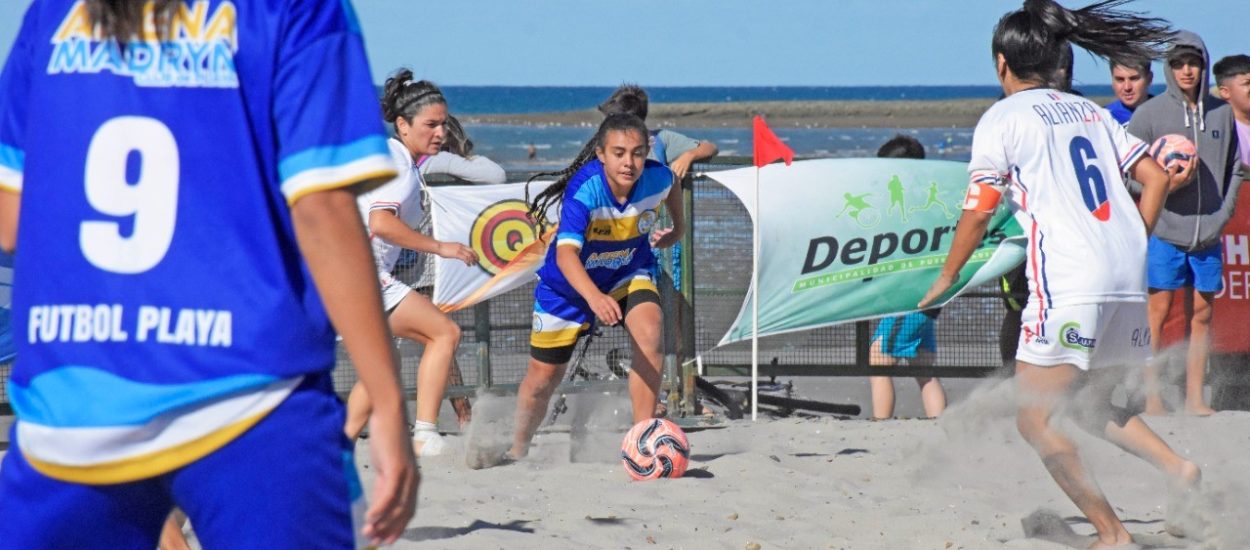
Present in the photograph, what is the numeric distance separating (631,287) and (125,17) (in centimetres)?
478

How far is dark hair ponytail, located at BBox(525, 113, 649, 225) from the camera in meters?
6.70

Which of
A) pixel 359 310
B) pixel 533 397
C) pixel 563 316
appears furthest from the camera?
pixel 533 397

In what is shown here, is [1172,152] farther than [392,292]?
No

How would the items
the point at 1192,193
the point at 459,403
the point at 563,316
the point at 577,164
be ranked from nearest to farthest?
the point at 563,316 < the point at 577,164 < the point at 1192,193 < the point at 459,403

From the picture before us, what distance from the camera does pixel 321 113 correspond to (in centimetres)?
201

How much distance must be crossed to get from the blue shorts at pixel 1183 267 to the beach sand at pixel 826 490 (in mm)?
791

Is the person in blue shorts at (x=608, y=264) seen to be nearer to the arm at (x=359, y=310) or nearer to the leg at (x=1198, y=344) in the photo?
the leg at (x=1198, y=344)

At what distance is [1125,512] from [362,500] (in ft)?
14.5

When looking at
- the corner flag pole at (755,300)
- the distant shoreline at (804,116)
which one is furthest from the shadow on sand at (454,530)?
the distant shoreline at (804,116)

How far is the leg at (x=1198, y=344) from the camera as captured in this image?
833 cm

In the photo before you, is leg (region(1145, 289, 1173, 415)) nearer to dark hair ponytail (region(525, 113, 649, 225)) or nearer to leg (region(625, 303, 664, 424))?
leg (region(625, 303, 664, 424))

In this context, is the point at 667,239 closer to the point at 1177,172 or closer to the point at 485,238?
the point at 485,238

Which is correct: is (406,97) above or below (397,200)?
above

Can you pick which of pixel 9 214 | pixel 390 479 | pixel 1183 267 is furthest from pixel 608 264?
pixel 390 479
